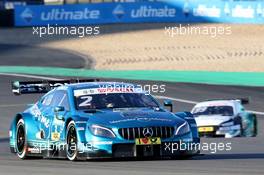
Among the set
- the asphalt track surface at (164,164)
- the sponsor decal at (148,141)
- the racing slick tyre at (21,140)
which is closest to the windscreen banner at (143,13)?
the asphalt track surface at (164,164)

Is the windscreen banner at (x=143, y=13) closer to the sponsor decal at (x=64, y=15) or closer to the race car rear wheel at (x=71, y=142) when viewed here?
the sponsor decal at (x=64, y=15)

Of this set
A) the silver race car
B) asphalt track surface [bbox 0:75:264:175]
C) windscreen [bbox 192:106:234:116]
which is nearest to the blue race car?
asphalt track surface [bbox 0:75:264:175]

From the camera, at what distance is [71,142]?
13711mm

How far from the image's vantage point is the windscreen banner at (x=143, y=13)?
5538cm

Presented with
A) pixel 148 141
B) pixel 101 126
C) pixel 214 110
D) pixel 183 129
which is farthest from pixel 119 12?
pixel 148 141

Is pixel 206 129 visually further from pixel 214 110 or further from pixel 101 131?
pixel 101 131

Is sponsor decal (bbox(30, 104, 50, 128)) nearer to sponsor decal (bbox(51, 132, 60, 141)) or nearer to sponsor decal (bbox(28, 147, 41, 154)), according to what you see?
sponsor decal (bbox(51, 132, 60, 141))

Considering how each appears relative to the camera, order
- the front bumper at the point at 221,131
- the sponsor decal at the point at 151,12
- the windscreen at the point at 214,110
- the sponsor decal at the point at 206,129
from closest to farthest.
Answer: the front bumper at the point at 221,131, the sponsor decal at the point at 206,129, the windscreen at the point at 214,110, the sponsor decal at the point at 151,12

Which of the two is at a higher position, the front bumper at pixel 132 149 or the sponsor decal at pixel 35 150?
the front bumper at pixel 132 149

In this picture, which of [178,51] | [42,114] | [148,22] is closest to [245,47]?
[178,51]

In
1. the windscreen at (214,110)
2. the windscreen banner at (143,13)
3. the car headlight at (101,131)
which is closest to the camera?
the car headlight at (101,131)

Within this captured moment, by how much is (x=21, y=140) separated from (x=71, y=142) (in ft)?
5.42

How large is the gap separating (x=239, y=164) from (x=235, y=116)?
12.2 meters

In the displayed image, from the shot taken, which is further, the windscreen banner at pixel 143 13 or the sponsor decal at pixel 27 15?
the sponsor decal at pixel 27 15
